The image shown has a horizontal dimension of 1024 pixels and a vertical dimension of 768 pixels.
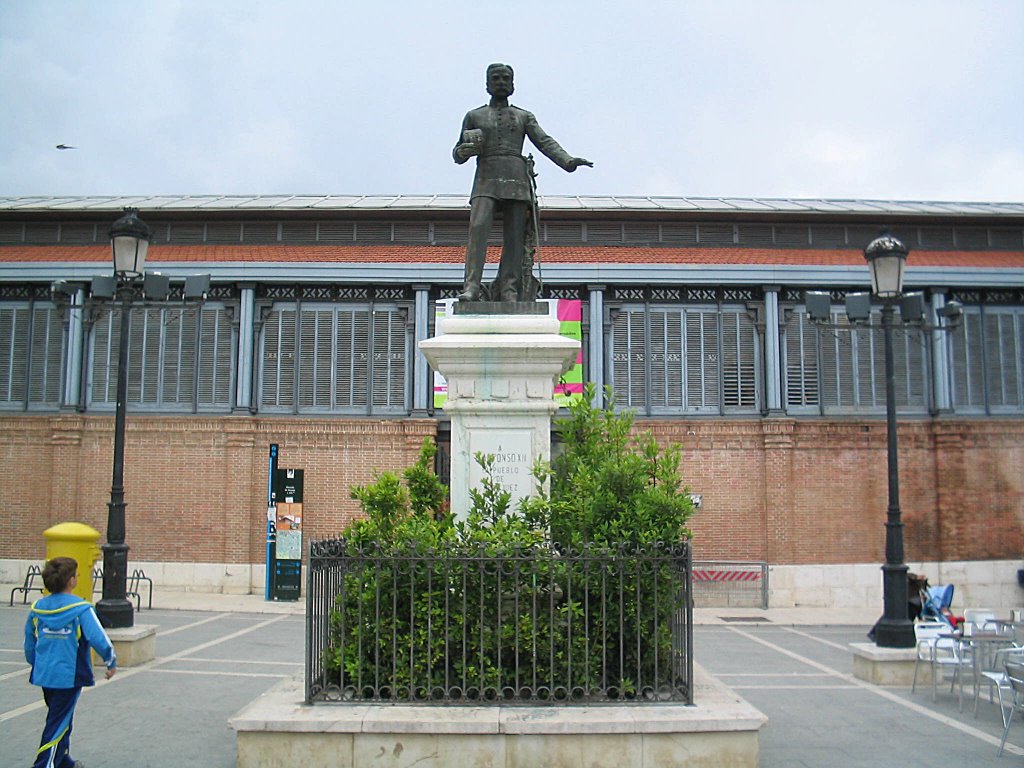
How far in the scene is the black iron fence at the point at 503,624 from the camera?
6543 millimetres

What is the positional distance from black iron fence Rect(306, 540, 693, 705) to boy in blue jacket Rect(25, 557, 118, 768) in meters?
1.46

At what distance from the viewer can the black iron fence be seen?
6543 mm

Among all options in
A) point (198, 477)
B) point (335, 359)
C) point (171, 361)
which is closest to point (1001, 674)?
point (335, 359)

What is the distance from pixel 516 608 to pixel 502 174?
4012 mm

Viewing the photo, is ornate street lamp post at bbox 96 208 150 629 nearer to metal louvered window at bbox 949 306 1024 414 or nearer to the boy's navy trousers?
the boy's navy trousers

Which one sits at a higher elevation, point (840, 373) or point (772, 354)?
point (772, 354)

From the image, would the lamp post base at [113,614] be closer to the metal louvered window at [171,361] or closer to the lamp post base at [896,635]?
the lamp post base at [896,635]

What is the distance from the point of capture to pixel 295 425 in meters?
21.6

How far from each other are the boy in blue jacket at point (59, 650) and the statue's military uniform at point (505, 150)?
4718 mm

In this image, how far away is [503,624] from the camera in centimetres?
670

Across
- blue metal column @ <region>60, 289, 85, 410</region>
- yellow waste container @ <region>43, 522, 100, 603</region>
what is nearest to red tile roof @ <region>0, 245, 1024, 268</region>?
blue metal column @ <region>60, 289, 85, 410</region>

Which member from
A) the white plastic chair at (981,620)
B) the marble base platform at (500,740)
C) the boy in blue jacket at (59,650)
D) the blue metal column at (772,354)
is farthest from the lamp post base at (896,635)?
the blue metal column at (772,354)

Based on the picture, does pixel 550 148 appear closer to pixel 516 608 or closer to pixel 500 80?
pixel 500 80

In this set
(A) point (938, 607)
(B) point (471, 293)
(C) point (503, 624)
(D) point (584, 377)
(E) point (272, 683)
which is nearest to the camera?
(C) point (503, 624)
